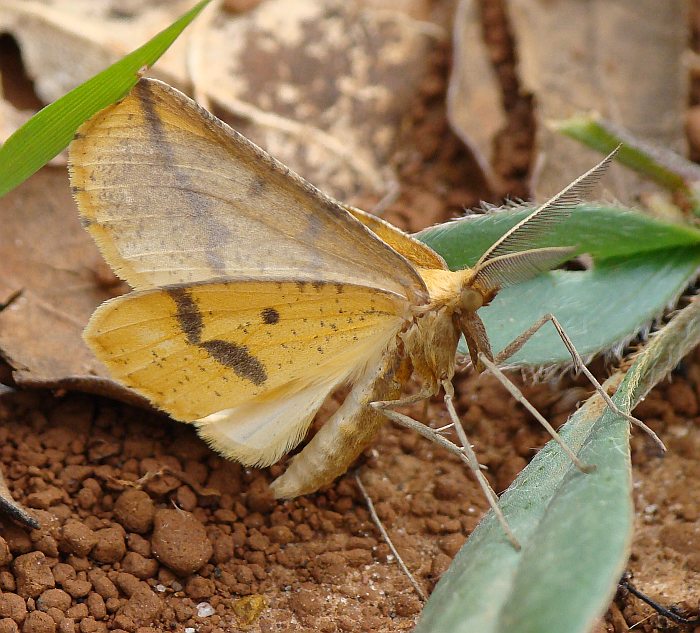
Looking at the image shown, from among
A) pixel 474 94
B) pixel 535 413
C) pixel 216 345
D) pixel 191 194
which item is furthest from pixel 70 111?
pixel 474 94

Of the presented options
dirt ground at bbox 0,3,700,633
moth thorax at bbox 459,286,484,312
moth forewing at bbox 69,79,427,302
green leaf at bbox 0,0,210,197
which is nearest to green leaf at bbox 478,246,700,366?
dirt ground at bbox 0,3,700,633

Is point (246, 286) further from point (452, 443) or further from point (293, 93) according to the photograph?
point (293, 93)

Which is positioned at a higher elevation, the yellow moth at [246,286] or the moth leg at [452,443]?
the yellow moth at [246,286]

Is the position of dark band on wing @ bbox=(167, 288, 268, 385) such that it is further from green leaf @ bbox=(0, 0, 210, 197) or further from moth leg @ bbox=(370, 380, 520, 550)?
green leaf @ bbox=(0, 0, 210, 197)

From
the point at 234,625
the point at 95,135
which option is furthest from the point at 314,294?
the point at 234,625

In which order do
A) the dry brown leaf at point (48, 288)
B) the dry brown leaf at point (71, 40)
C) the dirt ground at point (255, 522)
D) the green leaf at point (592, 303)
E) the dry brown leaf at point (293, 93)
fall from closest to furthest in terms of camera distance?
the dirt ground at point (255, 522)
the dry brown leaf at point (48, 288)
the green leaf at point (592, 303)
the dry brown leaf at point (293, 93)
the dry brown leaf at point (71, 40)

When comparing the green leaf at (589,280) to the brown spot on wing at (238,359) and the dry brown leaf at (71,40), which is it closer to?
the brown spot on wing at (238,359)

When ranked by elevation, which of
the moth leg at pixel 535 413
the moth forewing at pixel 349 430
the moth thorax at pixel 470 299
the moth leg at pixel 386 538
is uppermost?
the moth thorax at pixel 470 299

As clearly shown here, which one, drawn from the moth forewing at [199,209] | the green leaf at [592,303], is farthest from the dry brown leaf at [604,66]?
the moth forewing at [199,209]
